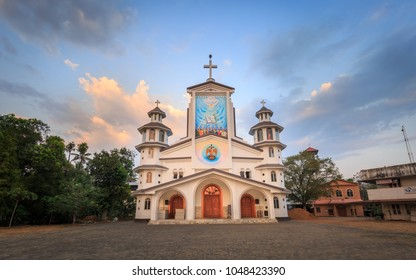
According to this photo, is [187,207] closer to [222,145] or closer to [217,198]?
[217,198]

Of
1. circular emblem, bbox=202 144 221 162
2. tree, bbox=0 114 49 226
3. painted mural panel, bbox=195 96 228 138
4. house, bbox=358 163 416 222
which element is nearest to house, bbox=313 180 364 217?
house, bbox=358 163 416 222

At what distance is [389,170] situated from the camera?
22484 mm

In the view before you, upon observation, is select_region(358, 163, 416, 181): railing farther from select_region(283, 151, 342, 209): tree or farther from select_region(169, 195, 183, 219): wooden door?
select_region(169, 195, 183, 219): wooden door

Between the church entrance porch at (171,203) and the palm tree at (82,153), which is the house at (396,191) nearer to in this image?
the church entrance porch at (171,203)

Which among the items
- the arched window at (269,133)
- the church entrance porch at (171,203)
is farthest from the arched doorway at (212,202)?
the arched window at (269,133)

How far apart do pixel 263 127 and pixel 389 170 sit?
44.9 ft

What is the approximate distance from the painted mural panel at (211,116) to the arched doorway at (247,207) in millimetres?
7898

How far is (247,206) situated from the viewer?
23.9m

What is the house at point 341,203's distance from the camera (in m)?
37.0

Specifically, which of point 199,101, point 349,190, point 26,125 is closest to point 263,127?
point 199,101

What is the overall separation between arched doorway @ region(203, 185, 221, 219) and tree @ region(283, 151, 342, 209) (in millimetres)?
13821

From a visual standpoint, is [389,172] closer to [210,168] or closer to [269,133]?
[269,133]

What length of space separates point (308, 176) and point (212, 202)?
1616 cm

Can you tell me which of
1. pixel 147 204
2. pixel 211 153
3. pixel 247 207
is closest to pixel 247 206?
pixel 247 207
